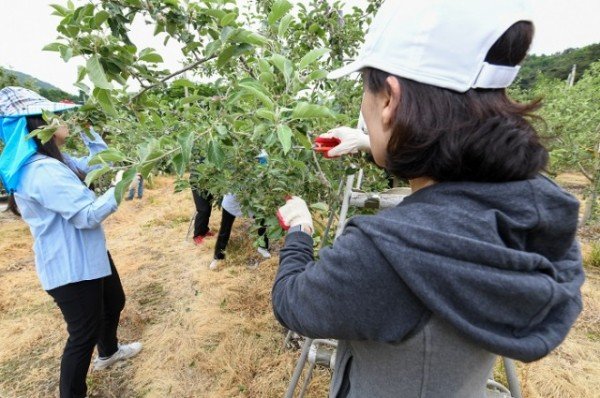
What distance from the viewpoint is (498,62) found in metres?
0.65

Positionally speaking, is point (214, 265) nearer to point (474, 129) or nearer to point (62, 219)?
point (62, 219)

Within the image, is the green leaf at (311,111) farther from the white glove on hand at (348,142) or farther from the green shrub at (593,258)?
the green shrub at (593,258)

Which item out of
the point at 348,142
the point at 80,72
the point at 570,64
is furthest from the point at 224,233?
the point at 570,64

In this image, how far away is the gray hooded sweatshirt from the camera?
0.60m

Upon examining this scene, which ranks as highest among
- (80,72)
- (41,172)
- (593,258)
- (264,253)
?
(80,72)

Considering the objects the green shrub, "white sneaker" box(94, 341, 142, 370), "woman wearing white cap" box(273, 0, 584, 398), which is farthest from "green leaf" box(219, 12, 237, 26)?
the green shrub

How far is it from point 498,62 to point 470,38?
75mm

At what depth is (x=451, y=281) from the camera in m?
0.60

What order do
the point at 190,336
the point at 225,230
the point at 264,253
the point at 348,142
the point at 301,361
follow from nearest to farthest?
the point at 348,142 < the point at 301,361 < the point at 190,336 < the point at 225,230 < the point at 264,253

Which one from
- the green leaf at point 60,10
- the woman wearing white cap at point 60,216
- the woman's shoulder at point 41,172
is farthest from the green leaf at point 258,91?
the woman's shoulder at point 41,172

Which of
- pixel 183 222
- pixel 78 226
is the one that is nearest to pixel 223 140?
pixel 78 226

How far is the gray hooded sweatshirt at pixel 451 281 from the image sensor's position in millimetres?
604

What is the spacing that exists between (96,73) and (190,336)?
9.49ft

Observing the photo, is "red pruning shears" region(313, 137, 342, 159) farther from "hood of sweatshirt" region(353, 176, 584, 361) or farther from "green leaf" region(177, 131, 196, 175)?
"hood of sweatshirt" region(353, 176, 584, 361)
